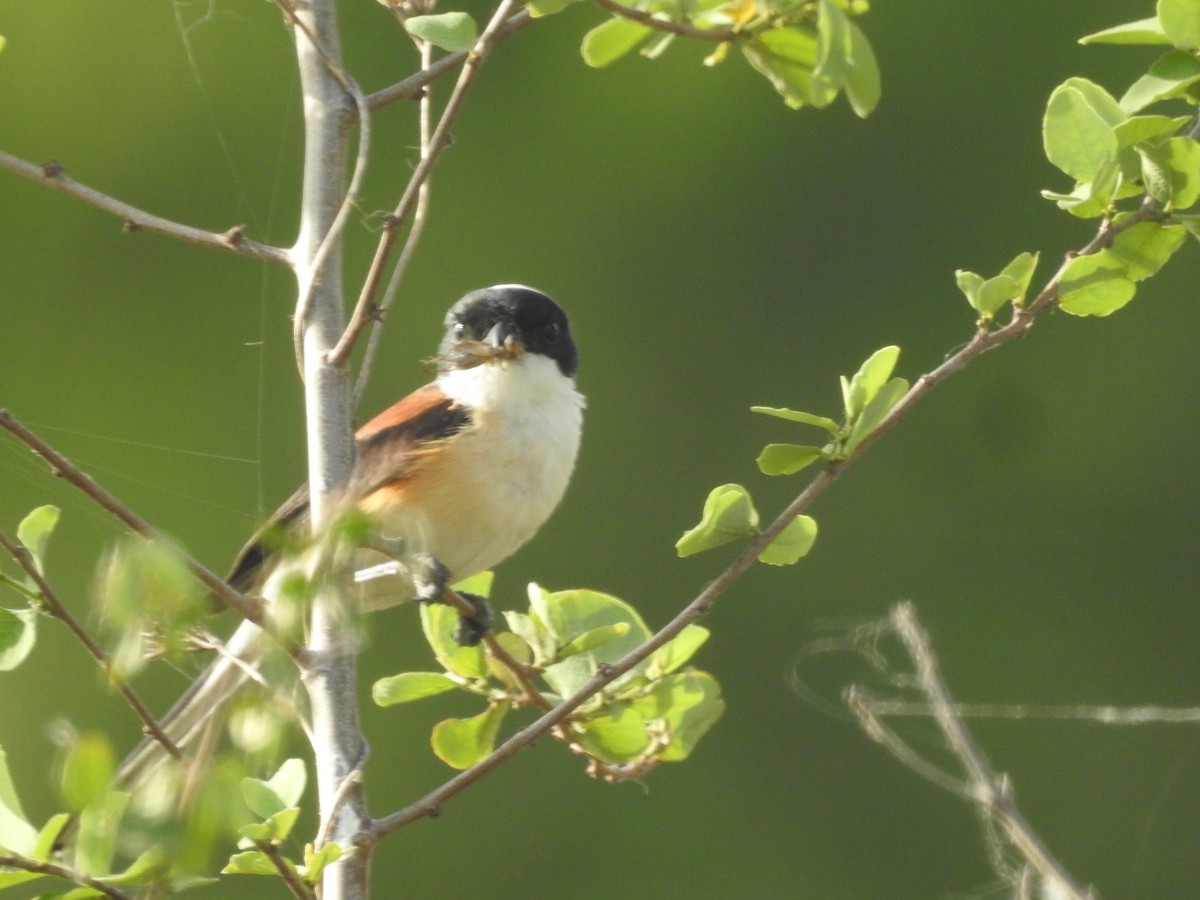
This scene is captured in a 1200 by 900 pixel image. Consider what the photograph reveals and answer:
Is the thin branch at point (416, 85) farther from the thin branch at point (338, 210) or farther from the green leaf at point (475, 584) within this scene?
the green leaf at point (475, 584)

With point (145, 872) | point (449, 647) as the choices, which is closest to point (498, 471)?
point (449, 647)

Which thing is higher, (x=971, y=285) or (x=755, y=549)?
(x=971, y=285)

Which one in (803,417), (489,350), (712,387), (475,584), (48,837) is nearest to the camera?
(48,837)

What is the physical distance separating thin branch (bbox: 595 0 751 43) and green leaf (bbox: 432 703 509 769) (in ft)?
3.01

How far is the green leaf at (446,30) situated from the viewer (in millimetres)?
1660

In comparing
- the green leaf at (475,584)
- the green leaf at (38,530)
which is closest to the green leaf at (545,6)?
the green leaf at (38,530)

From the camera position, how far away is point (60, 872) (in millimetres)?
1393

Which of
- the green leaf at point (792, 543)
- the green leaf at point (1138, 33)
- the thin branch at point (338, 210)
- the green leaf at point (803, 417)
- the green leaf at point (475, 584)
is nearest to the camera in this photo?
the green leaf at point (803, 417)

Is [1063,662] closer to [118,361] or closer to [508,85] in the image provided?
[508,85]

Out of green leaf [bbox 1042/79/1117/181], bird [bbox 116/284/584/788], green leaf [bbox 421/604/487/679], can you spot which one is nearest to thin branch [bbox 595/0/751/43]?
green leaf [bbox 1042/79/1117/181]

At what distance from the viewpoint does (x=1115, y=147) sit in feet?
5.37

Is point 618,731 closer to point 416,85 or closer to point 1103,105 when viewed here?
point 416,85

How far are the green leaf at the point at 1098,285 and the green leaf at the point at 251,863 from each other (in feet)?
2.99

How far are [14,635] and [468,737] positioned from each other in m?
0.66
